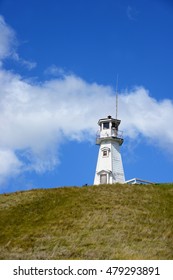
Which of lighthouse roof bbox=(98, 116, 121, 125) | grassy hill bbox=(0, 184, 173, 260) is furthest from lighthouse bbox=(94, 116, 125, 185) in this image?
grassy hill bbox=(0, 184, 173, 260)

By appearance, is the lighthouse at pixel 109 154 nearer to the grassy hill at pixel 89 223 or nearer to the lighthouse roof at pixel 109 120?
the lighthouse roof at pixel 109 120

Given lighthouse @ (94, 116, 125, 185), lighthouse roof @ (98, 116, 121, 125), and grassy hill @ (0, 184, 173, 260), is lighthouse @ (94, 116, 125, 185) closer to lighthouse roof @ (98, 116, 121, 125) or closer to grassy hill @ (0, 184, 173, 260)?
lighthouse roof @ (98, 116, 121, 125)

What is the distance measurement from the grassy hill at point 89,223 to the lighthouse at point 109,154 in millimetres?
18976

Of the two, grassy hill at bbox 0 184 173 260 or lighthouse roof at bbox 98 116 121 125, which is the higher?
lighthouse roof at bbox 98 116 121 125

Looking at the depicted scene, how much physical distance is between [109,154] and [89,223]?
1233 inches

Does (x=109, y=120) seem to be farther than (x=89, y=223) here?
Yes

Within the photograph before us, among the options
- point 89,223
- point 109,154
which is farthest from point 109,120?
point 89,223

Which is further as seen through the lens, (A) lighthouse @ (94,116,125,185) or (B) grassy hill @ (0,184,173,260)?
(A) lighthouse @ (94,116,125,185)

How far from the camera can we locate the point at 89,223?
30375 mm

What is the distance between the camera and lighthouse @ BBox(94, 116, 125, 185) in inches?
2362

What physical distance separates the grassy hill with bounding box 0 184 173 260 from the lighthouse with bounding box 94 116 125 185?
19.0 meters

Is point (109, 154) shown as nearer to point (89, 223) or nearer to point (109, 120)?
point (109, 120)

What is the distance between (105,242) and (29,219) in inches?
289

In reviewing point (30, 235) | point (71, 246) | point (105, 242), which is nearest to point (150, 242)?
point (105, 242)
